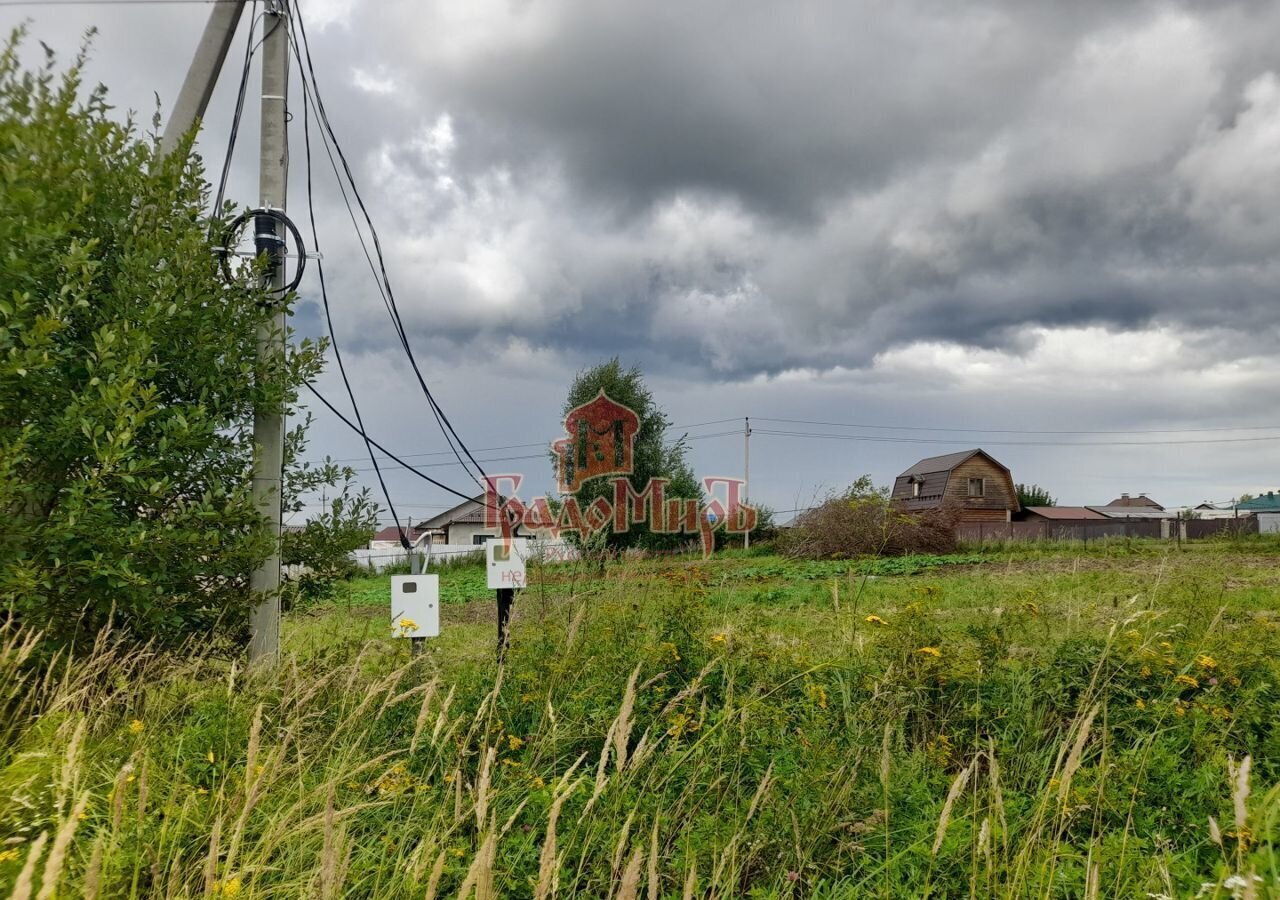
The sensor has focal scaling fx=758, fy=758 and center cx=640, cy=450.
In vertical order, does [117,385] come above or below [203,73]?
below

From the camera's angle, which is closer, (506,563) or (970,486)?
(506,563)

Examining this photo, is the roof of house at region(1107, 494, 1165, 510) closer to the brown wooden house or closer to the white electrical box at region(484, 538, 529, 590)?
the brown wooden house

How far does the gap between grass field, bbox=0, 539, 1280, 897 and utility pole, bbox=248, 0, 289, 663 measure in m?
0.46

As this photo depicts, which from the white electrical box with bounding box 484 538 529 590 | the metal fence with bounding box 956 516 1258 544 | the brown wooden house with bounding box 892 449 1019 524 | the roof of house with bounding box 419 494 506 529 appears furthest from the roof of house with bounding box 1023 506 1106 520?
the white electrical box with bounding box 484 538 529 590

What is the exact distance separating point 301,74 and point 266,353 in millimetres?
3379

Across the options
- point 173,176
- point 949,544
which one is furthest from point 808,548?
point 173,176

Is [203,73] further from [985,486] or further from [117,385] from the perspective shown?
[985,486]

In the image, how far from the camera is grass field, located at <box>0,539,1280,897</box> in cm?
236

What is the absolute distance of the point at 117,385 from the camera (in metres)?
4.07

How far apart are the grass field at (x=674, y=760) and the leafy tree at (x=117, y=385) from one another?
1.44 feet

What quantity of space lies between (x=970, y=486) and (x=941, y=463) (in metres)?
2.05

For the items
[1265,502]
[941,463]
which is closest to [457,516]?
[941,463]

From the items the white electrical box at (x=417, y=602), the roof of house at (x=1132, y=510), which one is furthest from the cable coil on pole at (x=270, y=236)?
the roof of house at (x=1132, y=510)

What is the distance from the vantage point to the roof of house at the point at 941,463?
141 feet
